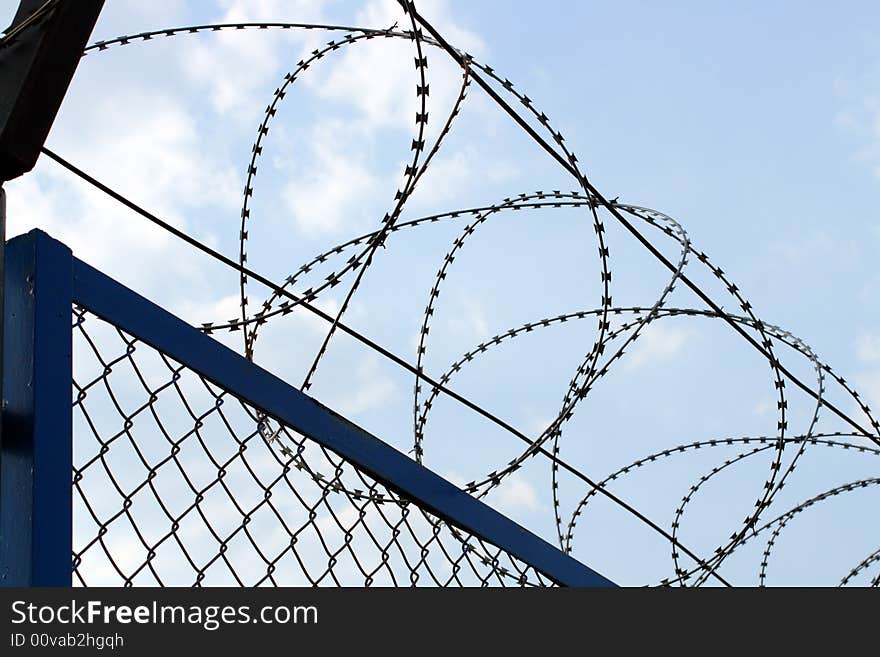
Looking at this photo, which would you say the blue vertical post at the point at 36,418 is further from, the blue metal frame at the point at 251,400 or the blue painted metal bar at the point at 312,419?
the blue painted metal bar at the point at 312,419

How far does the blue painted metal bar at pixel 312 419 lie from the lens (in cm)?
283

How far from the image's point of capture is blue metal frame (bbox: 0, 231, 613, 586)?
2.58 metres

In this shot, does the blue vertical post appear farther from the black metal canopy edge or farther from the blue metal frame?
the black metal canopy edge

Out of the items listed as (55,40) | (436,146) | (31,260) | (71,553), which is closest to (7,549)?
(71,553)

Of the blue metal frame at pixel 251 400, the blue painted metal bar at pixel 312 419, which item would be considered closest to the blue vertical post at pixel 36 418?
the blue metal frame at pixel 251 400

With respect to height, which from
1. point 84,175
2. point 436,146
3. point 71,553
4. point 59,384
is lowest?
point 71,553

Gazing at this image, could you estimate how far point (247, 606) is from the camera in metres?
2.42

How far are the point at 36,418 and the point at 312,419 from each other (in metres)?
1.06

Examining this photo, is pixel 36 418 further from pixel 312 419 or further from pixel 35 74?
pixel 312 419

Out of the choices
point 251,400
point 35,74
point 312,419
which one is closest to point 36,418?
point 35,74

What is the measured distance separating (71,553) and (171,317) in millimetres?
725

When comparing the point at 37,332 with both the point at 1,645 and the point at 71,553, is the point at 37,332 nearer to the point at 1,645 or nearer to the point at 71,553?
the point at 71,553

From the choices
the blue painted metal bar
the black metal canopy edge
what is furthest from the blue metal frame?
the black metal canopy edge

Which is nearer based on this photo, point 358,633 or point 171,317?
point 358,633
